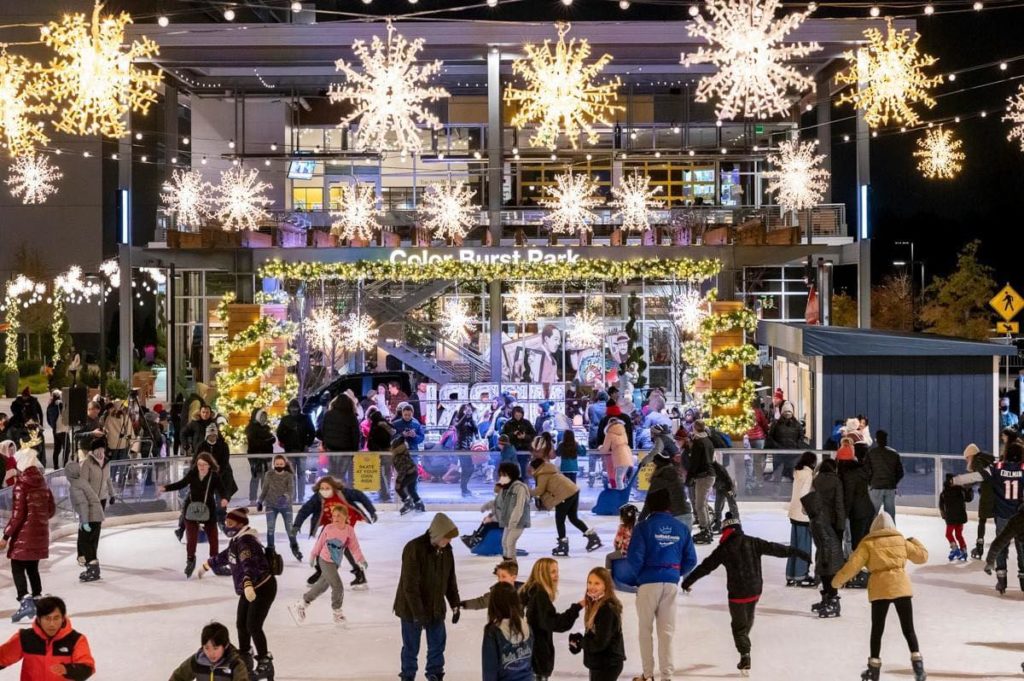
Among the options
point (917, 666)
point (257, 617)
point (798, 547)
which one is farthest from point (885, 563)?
point (257, 617)

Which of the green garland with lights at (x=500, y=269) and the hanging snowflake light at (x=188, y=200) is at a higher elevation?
the hanging snowflake light at (x=188, y=200)

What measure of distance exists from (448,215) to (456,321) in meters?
3.06

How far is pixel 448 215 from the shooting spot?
1407 inches

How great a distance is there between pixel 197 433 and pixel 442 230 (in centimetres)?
1615

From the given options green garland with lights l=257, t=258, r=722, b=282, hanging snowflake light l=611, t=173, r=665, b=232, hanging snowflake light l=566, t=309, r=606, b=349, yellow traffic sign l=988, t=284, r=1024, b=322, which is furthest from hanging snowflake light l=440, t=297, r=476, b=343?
yellow traffic sign l=988, t=284, r=1024, b=322

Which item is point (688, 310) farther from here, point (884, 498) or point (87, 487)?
point (87, 487)

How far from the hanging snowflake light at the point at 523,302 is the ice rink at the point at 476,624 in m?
20.3

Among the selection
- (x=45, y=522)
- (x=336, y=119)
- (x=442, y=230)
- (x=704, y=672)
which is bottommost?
(x=704, y=672)

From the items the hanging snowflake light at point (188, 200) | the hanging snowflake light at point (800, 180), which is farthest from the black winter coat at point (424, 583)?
the hanging snowflake light at point (800, 180)

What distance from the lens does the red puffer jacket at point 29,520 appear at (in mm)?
12516

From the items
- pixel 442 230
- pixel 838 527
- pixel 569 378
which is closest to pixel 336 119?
pixel 442 230

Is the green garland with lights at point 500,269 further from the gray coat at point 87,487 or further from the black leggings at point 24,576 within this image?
the black leggings at point 24,576

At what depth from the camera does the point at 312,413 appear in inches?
1063

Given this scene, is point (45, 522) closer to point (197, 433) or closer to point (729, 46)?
point (197, 433)
